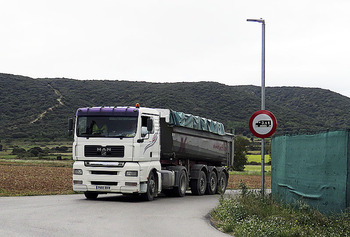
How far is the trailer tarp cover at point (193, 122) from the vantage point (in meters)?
21.3

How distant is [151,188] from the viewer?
19.8 m

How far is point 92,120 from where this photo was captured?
63.3 feet

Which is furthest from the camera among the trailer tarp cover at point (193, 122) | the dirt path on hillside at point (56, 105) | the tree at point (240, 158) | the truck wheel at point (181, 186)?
the dirt path on hillside at point (56, 105)

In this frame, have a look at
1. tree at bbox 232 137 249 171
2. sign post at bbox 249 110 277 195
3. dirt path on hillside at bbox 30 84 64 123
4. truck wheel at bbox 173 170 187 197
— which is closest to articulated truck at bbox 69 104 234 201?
truck wheel at bbox 173 170 187 197

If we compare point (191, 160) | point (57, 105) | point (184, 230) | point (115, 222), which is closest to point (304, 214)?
point (184, 230)

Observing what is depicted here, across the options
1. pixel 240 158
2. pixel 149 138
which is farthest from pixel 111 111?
pixel 240 158

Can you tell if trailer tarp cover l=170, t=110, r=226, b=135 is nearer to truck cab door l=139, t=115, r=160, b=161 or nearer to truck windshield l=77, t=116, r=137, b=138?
truck cab door l=139, t=115, r=160, b=161

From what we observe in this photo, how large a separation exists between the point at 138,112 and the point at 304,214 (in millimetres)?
8207

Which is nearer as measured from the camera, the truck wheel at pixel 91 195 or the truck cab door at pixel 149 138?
the truck cab door at pixel 149 138

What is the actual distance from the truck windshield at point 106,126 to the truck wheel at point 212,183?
7.48 m

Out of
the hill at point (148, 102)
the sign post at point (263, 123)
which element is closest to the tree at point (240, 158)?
the hill at point (148, 102)

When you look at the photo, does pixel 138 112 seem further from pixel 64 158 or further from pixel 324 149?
pixel 64 158

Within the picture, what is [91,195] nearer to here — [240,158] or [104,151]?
[104,151]

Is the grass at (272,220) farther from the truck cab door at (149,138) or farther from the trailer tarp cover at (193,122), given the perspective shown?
the trailer tarp cover at (193,122)
